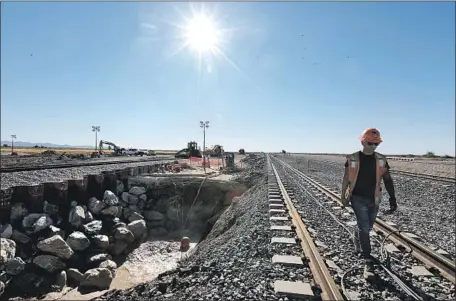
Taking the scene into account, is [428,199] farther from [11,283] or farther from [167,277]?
[11,283]

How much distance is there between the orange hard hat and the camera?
15.1 feet

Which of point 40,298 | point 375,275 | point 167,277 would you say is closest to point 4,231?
point 40,298

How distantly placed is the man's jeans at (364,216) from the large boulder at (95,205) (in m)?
12.6

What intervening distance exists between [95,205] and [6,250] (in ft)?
17.2

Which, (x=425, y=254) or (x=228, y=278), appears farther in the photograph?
(x=425, y=254)

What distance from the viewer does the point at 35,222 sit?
1134 cm

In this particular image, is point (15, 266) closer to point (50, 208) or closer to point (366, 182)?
point (50, 208)

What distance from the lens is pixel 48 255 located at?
33.8ft

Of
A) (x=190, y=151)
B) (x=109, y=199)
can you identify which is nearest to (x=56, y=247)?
(x=109, y=199)

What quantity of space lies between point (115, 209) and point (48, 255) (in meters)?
4.83

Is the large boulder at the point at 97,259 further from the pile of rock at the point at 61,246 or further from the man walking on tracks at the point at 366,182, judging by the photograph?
the man walking on tracks at the point at 366,182

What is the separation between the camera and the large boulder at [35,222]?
36.5 ft

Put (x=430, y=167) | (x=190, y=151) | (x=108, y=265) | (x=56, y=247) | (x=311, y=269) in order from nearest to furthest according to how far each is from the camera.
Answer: (x=311, y=269) → (x=56, y=247) → (x=108, y=265) → (x=430, y=167) → (x=190, y=151)

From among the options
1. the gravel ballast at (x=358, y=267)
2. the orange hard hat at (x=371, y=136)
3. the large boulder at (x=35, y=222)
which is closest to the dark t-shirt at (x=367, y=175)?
the orange hard hat at (x=371, y=136)
